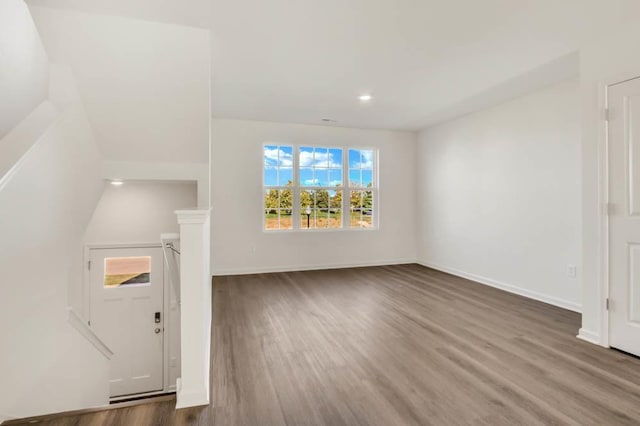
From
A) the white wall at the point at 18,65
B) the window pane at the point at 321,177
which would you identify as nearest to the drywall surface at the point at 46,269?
the white wall at the point at 18,65

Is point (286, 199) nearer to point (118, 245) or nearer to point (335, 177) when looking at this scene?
point (335, 177)

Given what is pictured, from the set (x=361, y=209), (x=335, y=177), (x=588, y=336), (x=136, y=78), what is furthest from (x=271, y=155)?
(x=588, y=336)

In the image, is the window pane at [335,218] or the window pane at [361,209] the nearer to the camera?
the window pane at [335,218]

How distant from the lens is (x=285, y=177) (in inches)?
230

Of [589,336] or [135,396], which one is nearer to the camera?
[589,336]

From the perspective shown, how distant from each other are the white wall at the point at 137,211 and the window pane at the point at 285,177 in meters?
1.68

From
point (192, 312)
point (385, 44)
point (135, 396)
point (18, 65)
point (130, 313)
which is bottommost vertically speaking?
point (135, 396)

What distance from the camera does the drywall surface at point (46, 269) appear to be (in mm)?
1806

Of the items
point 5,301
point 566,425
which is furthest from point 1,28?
point 566,425

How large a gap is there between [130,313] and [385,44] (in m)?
4.33

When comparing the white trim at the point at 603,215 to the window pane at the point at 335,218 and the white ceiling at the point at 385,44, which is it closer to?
the white ceiling at the point at 385,44

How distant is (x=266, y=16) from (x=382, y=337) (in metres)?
2.74

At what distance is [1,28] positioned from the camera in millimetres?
1859

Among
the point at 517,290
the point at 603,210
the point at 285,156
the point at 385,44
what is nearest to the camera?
the point at 603,210
